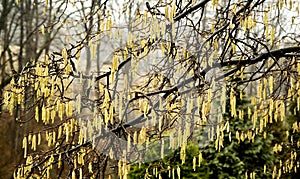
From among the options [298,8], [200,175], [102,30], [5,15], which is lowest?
[200,175]

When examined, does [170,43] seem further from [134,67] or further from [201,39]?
[201,39]

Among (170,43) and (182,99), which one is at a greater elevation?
(170,43)

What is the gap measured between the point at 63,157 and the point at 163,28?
871 millimetres

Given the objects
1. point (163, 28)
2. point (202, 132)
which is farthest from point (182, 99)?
point (202, 132)

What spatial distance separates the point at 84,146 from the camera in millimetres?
2352

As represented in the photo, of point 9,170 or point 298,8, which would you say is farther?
point 9,170

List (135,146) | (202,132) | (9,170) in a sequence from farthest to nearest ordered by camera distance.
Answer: (9,170) → (202,132) → (135,146)

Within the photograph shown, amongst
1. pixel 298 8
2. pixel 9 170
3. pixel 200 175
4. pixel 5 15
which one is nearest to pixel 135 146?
pixel 298 8

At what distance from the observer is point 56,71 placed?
219 cm

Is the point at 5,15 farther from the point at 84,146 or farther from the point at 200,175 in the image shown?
the point at 84,146

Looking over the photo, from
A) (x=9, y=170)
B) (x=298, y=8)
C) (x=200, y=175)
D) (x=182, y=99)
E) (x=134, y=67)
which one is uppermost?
(x=298, y=8)

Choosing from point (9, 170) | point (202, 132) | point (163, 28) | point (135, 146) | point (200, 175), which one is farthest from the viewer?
point (9, 170)

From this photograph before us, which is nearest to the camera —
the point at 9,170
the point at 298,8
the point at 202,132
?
the point at 298,8

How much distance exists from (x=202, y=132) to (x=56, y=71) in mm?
3279
